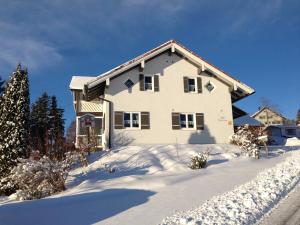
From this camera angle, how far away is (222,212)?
738 cm

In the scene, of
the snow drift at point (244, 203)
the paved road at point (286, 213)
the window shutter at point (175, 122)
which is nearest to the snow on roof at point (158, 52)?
the window shutter at point (175, 122)

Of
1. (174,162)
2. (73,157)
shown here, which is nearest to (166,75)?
(174,162)

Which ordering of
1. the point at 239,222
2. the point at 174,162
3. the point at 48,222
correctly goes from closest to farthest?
the point at 239,222, the point at 48,222, the point at 174,162

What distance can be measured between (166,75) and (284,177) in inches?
565

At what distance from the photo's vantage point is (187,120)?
23391 mm

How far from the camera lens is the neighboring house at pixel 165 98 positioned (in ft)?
72.3

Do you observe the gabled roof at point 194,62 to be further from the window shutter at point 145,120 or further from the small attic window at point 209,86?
the window shutter at point 145,120

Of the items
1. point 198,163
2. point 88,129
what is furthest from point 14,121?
point 198,163

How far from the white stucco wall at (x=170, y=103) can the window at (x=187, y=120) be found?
371mm

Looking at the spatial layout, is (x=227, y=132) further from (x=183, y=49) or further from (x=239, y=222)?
(x=239, y=222)

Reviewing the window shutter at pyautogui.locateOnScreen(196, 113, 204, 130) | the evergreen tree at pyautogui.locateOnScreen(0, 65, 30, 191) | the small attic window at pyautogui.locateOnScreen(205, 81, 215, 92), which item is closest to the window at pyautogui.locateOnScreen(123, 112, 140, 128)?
the window shutter at pyautogui.locateOnScreen(196, 113, 204, 130)

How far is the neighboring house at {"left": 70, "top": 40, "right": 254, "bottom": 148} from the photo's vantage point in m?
22.0

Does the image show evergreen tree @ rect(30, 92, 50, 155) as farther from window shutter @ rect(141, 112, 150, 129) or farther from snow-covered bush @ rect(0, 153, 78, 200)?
snow-covered bush @ rect(0, 153, 78, 200)

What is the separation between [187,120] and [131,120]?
4.12m
